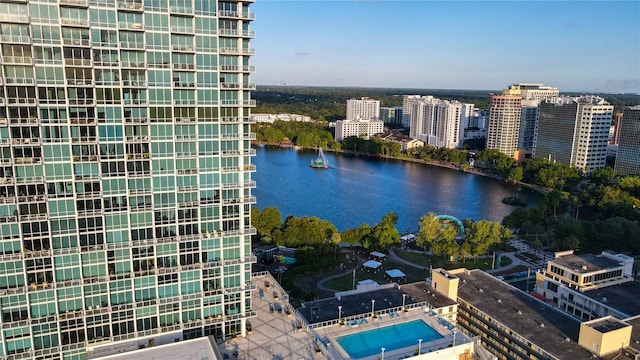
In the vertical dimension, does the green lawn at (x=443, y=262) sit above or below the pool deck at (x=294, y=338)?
below

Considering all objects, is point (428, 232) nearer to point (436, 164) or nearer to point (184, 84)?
point (184, 84)

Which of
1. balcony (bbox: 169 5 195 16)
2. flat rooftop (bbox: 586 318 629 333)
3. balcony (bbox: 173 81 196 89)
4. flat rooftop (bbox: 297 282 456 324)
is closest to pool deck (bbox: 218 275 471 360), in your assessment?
flat rooftop (bbox: 297 282 456 324)

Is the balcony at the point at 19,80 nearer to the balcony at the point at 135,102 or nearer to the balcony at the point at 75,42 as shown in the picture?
the balcony at the point at 75,42

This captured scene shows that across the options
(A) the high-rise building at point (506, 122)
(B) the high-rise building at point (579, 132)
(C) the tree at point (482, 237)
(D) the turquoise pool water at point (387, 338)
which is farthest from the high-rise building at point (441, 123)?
(D) the turquoise pool water at point (387, 338)

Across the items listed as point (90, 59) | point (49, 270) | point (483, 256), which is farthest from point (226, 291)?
point (483, 256)

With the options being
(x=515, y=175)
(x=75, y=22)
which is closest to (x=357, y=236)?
(x=75, y=22)
